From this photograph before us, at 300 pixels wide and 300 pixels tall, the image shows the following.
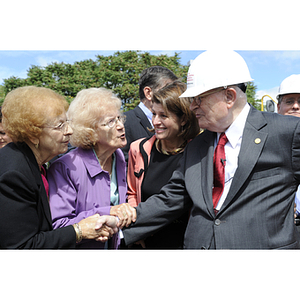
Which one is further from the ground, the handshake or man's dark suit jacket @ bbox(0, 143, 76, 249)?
man's dark suit jacket @ bbox(0, 143, 76, 249)

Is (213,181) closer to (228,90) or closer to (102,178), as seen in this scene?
(228,90)

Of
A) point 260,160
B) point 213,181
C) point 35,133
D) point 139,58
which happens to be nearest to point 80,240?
point 35,133

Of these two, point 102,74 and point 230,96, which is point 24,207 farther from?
point 102,74

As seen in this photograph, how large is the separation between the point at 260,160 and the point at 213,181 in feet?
1.40

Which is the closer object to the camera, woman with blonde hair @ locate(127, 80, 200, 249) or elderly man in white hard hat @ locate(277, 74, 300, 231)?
woman with blonde hair @ locate(127, 80, 200, 249)

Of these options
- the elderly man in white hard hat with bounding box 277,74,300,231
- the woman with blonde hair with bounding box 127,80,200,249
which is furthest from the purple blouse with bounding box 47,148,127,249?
the elderly man in white hard hat with bounding box 277,74,300,231

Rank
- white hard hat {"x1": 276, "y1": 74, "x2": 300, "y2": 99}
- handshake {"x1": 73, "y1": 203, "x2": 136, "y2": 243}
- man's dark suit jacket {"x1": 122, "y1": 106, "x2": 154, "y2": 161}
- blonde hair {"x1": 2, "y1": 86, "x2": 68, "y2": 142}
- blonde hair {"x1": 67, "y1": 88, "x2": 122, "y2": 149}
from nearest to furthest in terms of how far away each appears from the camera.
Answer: blonde hair {"x1": 2, "y1": 86, "x2": 68, "y2": 142} → handshake {"x1": 73, "y1": 203, "x2": 136, "y2": 243} → blonde hair {"x1": 67, "y1": 88, "x2": 122, "y2": 149} → white hard hat {"x1": 276, "y1": 74, "x2": 300, "y2": 99} → man's dark suit jacket {"x1": 122, "y1": 106, "x2": 154, "y2": 161}

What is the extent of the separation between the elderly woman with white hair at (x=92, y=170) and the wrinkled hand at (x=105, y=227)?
8 centimetres

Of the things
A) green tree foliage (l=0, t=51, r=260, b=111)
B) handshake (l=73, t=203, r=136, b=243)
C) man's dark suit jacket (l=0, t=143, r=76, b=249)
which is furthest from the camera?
green tree foliage (l=0, t=51, r=260, b=111)

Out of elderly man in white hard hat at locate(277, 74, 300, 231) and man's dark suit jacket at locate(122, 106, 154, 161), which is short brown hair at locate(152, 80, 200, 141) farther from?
elderly man in white hard hat at locate(277, 74, 300, 231)

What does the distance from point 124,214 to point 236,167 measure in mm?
1175

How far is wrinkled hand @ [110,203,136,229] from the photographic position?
2811 millimetres

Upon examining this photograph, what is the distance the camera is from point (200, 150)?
2631 millimetres

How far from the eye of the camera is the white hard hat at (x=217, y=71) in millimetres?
2330
